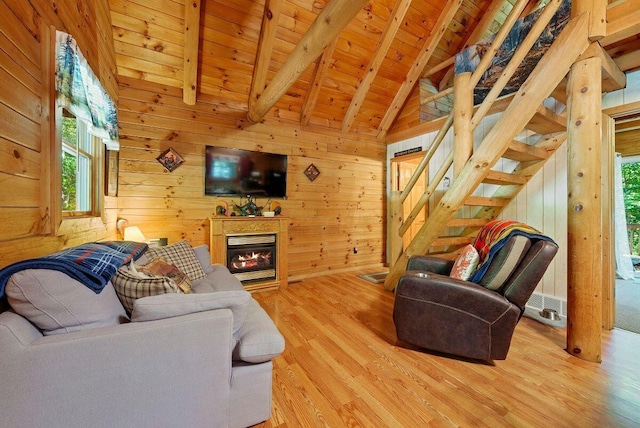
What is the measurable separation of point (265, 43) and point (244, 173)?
5.21 ft

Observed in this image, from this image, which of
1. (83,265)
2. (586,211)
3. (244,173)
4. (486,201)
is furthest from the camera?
(244,173)

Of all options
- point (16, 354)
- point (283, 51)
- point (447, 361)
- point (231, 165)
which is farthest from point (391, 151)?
point (16, 354)

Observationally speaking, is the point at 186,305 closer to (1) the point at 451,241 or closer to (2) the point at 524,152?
(1) the point at 451,241

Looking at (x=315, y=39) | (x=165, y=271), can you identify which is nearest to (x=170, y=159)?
(x=165, y=271)

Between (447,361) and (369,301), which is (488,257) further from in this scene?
(369,301)

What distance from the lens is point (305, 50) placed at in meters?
2.05

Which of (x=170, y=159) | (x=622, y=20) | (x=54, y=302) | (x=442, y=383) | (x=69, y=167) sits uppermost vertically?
(x=622, y=20)

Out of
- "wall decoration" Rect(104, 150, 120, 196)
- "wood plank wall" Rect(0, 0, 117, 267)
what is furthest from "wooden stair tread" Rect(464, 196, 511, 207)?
"wall decoration" Rect(104, 150, 120, 196)

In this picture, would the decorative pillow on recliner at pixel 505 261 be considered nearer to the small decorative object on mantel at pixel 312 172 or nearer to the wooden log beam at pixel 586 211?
the wooden log beam at pixel 586 211

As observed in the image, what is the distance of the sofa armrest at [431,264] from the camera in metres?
2.24

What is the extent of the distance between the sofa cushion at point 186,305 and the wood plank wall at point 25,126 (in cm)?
66

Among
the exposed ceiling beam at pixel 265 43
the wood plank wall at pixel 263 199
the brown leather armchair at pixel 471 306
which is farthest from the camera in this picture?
the wood plank wall at pixel 263 199

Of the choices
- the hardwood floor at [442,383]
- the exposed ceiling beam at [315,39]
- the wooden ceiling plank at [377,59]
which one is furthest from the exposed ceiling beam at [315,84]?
the hardwood floor at [442,383]

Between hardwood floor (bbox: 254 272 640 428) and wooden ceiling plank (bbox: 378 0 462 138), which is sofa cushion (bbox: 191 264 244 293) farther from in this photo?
wooden ceiling plank (bbox: 378 0 462 138)
